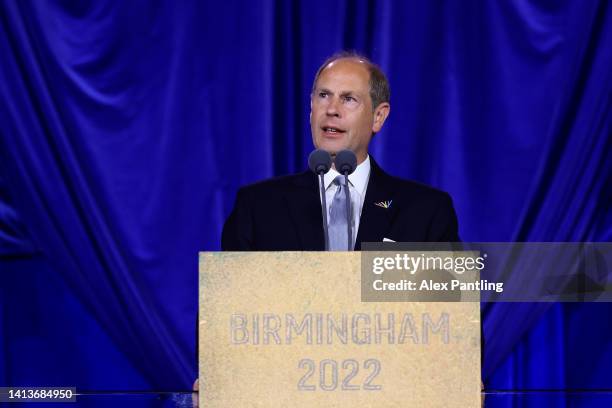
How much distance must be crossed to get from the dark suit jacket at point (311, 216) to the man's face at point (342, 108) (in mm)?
114

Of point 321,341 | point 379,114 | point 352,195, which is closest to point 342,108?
point 379,114

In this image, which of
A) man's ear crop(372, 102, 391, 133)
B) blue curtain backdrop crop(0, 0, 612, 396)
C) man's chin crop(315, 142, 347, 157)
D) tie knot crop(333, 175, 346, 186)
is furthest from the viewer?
blue curtain backdrop crop(0, 0, 612, 396)

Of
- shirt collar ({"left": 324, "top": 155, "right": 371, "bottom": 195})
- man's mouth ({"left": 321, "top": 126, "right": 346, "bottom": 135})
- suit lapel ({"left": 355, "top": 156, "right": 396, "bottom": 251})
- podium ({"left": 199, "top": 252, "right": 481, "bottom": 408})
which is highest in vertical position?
man's mouth ({"left": 321, "top": 126, "right": 346, "bottom": 135})

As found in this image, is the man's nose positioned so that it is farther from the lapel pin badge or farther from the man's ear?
the lapel pin badge

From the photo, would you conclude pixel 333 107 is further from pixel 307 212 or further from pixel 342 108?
pixel 307 212

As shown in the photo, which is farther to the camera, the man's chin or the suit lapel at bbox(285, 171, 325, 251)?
the man's chin

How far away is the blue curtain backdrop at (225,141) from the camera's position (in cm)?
339

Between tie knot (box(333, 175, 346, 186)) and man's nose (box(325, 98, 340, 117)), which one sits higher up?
man's nose (box(325, 98, 340, 117))

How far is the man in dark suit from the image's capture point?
92.5 inches

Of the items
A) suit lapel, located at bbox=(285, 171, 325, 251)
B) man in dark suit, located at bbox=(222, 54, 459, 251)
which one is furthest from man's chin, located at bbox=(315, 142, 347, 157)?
suit lapel, located at bbox=(285, 171, 325, 251)

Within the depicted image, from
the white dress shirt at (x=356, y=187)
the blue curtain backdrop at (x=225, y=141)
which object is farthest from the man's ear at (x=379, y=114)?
the blue curtain backdrop at (x=225, y=141)

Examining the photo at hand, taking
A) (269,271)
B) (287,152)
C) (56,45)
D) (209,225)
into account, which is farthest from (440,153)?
(269,271)

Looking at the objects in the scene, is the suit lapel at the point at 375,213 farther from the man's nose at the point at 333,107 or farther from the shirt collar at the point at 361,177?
the man's nose at the point at 333,107

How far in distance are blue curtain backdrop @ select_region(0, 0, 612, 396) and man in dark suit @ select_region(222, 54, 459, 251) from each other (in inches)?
33.9
